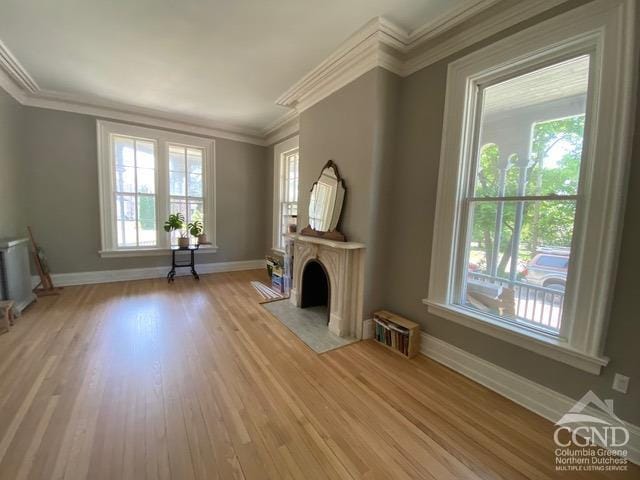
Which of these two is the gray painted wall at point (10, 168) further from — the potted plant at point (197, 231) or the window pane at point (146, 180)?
the potted plant at point (197, 231)

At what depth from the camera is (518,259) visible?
1992mm

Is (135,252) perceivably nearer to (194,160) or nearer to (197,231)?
(197,231)

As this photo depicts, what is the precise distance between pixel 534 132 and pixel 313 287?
2.74 meters

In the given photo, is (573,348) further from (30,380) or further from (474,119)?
(30,380)

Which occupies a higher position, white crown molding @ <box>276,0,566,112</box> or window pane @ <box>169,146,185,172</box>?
white crown molding @ <box>276,0,566,112</box>

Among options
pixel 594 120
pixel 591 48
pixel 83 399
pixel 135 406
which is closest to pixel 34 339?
pixel 83 399

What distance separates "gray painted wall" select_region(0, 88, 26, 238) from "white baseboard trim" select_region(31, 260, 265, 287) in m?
0.82

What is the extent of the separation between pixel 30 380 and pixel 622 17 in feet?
14.1

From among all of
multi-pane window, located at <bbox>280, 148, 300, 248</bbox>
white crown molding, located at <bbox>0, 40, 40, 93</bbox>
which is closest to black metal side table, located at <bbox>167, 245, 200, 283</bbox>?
multi-pane window, located at <bbox>280, 148, 300, 248</bbox>

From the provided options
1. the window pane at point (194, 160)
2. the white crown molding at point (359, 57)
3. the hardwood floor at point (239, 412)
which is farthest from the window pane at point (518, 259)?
the window pane at point (194, 160)

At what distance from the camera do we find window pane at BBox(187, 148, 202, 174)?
4.72 meters

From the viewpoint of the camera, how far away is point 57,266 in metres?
3.89

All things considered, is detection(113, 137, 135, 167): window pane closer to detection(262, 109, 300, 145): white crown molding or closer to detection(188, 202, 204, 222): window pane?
detection(188, 202, 204, 222): window pane

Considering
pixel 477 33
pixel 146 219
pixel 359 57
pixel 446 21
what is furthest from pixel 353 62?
pixel 146 219
